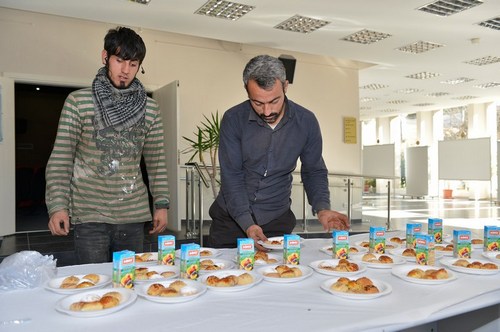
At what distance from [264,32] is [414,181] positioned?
10212 mm

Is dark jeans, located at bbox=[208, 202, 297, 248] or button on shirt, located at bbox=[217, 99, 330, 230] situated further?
dark jeans, located at bbox=[208, 202, 297, 248]

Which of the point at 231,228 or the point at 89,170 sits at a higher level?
the point at 89,170

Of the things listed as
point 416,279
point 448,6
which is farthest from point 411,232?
point 448,6

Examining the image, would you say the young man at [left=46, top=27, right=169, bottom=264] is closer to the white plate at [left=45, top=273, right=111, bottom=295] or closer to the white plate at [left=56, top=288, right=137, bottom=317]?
the white plate at [left=45, top=273, right=111, bottom=295]

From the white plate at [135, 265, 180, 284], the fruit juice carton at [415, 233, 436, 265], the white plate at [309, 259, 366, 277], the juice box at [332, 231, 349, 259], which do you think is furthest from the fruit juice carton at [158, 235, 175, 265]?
the fruit juice carton at [415, 233, 436, 265]

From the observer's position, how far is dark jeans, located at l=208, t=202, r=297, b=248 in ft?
7.02

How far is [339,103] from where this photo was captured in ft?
25.5

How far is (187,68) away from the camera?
21.0 ft

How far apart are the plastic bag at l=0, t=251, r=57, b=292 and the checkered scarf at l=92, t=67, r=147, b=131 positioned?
60 centimetres

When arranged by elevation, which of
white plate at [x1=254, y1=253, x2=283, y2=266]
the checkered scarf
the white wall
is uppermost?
the white wall

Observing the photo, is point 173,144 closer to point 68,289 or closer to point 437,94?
point 68,289

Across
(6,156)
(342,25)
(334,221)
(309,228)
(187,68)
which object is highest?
(342,25)

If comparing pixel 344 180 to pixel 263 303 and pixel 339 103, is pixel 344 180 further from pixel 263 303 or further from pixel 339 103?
pixel 263 303

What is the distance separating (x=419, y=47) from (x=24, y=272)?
682 cm
